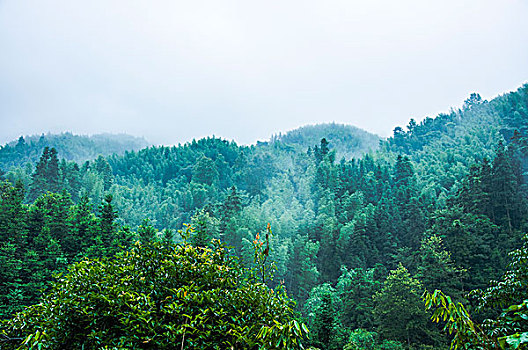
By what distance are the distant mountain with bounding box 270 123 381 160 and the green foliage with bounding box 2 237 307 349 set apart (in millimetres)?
84449

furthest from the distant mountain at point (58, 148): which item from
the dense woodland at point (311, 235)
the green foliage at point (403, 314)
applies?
the green foliage at point (403, 314)

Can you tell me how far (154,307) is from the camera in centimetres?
447

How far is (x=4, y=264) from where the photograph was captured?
2080cm

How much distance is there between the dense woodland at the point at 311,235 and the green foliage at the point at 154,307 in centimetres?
4

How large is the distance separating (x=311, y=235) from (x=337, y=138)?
59016 millimetres

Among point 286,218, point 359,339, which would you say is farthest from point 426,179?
point 359,339

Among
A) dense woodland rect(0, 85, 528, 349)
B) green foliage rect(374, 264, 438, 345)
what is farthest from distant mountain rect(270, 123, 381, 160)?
green foliage rect(374, 264, 438, 345)

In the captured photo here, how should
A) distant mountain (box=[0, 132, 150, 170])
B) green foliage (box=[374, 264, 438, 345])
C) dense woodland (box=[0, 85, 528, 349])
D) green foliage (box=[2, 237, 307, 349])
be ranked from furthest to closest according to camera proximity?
distant mountain (box=[0, 132, 150, 170]), green foliage (box=[374, 264, 438, 345]), dense woodland (box=[0, 85, 528, 349]), green foliage (box=[2, 237, 307, 349])

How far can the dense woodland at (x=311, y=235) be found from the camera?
461 cm

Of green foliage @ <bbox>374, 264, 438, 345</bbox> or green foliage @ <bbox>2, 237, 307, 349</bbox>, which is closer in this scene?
green foliage @ <bbox>2, 237, 307, 349</bbox>

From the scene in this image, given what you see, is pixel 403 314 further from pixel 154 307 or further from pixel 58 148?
pixel 58 148

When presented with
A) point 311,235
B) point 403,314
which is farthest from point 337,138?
point 403,314

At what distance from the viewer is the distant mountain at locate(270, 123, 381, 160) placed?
300ft

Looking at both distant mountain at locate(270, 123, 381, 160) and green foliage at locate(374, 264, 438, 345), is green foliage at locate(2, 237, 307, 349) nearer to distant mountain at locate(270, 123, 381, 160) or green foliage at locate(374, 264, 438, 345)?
green foliage at locate(374, 264, 438, 345)
